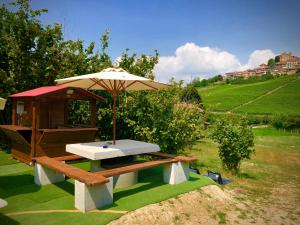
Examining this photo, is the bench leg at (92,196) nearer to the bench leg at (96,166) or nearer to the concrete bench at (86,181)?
the concrete bench at (86,181)

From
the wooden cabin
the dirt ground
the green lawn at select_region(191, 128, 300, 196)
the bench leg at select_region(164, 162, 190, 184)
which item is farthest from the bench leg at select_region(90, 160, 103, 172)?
the green lawn at select_region(191, 128, 300, 196)

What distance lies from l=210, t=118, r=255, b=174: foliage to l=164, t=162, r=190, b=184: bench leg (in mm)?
5015

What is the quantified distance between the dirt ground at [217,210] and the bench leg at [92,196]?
753 millimetres

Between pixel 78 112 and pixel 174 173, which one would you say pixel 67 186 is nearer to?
pixel 174 173

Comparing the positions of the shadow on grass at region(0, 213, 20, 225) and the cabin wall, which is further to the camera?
the cabin wall

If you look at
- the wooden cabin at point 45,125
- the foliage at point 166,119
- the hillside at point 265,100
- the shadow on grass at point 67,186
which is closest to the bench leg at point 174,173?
the shadow on grass at point 67,186

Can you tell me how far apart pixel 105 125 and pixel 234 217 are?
33.3 feet

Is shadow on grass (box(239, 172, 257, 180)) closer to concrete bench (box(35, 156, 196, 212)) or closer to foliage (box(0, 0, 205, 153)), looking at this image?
foliage (box(0, 0, 205, 153))

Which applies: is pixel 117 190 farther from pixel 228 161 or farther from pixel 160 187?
pixel 228 161

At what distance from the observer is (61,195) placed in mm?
8328

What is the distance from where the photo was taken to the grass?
6.69 meters

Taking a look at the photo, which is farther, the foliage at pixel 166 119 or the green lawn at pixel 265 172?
the foliage at pixel 166 119

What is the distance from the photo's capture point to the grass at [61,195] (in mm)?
6688

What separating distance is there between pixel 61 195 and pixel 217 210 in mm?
4803
